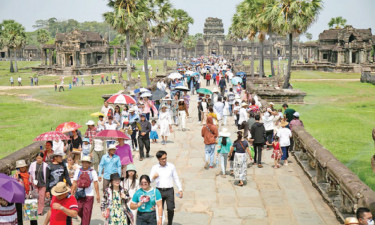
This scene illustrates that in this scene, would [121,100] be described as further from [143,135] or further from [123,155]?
[123,155]

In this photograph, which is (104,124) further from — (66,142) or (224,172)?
(224,172)

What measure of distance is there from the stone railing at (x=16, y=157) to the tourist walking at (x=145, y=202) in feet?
14.9

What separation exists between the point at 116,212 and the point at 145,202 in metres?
0.57

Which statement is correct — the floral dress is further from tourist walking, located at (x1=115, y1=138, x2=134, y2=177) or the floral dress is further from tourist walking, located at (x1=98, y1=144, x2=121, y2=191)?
tourist walking, located at (x1=115, y1=138, x2=134, y2=177)

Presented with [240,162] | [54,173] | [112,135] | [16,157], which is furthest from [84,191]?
[240,162]

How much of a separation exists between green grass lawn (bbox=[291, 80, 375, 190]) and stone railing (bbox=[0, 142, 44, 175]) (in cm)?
942

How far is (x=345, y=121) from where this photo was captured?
23.0m

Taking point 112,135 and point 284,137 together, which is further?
point 284,137

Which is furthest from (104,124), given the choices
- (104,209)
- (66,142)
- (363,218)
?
(363,218)

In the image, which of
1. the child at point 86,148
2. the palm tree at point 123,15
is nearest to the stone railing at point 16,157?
the child at point 86,148

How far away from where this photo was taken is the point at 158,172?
25.9 feet

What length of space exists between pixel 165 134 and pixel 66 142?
479 cm

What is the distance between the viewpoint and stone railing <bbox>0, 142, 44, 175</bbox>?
9797 millimetres

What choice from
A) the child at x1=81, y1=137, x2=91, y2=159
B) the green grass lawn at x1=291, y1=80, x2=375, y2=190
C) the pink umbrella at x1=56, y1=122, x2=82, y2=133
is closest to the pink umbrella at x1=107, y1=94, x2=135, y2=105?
the child at x1=81, y1=137, x2=91, y2=159
